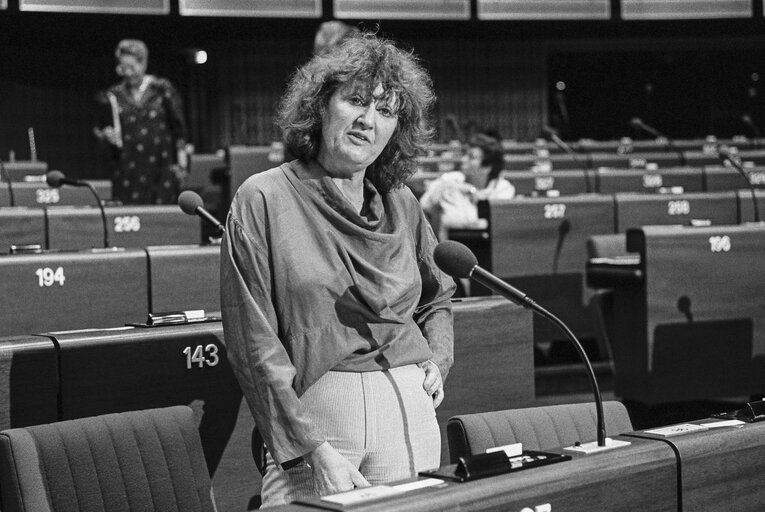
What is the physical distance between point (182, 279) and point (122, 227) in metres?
1.25

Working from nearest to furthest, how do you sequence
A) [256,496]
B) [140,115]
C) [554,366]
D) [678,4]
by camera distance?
[256,496], [554,366], [140,115], [678,4]

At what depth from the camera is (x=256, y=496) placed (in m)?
2.62

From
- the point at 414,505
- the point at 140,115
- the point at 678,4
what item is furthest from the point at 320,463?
the point at 678,4

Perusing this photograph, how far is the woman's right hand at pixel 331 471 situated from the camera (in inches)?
69.5

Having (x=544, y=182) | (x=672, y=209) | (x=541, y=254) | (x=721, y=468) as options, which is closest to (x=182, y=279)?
(x=541, y=254)

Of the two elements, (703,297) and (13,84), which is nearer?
(703,297)

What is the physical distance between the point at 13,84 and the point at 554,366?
381 inches

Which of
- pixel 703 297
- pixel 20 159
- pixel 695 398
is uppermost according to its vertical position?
pixel 20 159

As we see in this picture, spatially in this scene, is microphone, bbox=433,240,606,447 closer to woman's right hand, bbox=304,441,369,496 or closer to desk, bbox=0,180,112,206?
woman's right hand, bbox=304,441,369,496

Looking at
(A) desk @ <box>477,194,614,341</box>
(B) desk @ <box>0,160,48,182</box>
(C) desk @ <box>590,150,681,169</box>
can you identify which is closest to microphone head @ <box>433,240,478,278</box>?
(A) desk @ <box>477,194,614,341</box>

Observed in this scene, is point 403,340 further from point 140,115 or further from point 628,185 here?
point 628,185

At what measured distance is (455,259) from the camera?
1740mm

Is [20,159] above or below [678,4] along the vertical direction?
below

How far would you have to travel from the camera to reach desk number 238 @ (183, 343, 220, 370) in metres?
2.60
